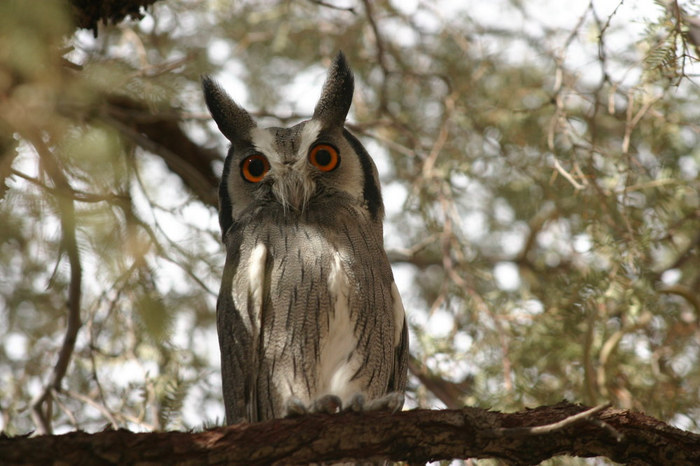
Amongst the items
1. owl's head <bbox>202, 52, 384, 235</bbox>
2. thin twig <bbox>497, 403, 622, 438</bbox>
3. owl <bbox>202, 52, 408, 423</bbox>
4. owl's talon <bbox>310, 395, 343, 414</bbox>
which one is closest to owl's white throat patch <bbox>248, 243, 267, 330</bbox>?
owl <bbox>202, 52, 408, 423</bbox>

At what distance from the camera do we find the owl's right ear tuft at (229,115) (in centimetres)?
234

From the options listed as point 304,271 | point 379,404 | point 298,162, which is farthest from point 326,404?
point 298,162

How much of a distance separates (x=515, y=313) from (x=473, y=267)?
31 centimetres

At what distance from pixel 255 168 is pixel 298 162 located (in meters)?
0.17

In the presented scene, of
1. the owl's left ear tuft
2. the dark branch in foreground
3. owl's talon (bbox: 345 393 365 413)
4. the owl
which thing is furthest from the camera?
the owl's left ear tuft

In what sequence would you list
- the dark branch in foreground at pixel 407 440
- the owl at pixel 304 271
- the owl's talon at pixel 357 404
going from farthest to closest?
the owl at pixel 304 271 < the owl's talon at pixel 357 404 < the dark branch in foreground at pixel 407 440

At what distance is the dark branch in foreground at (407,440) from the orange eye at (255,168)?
900mm

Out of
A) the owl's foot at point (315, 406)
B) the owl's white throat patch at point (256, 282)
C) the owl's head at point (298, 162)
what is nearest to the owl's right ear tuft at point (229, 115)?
the owl's head at point (298, 162)

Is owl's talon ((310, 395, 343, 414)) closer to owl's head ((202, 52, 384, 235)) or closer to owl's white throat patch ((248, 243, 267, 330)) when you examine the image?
owl's white throat patch ((248, 243, 267, 330))

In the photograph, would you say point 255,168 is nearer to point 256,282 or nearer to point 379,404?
point 256,282

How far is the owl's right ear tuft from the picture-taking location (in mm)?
2344

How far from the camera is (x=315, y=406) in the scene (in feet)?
5.65

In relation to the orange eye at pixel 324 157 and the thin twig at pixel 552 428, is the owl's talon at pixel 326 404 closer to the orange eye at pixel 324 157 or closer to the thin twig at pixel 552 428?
the thin twig at pixel 552 428

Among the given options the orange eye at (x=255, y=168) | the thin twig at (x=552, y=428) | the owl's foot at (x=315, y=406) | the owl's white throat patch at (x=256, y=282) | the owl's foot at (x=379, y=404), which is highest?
the orange eye at (x=255, y=168)
